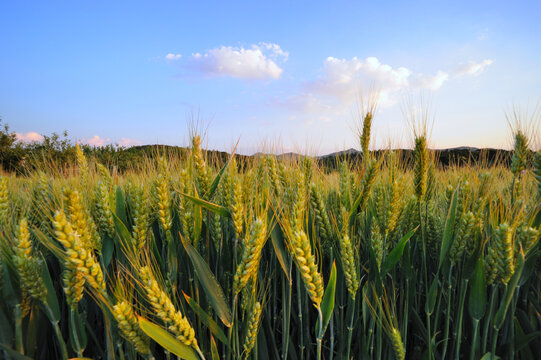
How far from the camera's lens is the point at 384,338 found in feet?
5.57

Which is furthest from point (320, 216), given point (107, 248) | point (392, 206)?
point (107, 248)

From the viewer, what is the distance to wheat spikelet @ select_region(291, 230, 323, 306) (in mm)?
1104

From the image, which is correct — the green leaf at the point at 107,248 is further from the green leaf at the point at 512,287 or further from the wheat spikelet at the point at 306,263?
the green leaf at the point at 512,287

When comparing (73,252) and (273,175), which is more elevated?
(273,175)

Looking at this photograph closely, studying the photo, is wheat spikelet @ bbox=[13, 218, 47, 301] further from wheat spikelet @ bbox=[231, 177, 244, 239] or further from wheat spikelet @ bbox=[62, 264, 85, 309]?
wheat spikelet @ bbox=[231, 177, 244, 239]

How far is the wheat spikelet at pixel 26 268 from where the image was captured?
3.66 feet

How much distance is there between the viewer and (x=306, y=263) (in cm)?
114

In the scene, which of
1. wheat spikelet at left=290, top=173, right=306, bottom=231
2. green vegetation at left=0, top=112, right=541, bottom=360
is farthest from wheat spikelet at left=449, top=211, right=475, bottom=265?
wheat spikelet at left=290, top=173, right=306, bottom=231

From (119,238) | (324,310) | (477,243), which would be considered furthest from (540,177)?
(119,238)

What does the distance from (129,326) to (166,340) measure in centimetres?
14

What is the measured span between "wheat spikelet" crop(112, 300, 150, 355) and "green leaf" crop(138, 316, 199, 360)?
0.18 feet

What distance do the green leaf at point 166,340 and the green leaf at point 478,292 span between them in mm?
1278

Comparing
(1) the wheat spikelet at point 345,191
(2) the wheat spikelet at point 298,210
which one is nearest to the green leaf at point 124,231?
(2) the wheat spikelet at point 298,210

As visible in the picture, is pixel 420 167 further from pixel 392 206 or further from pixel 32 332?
pixel 32 332
